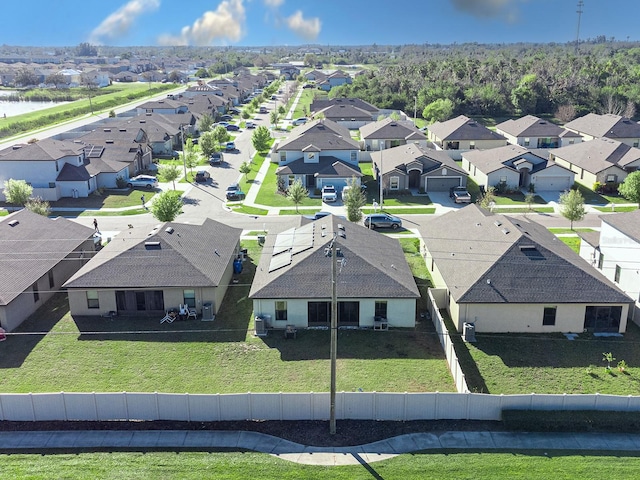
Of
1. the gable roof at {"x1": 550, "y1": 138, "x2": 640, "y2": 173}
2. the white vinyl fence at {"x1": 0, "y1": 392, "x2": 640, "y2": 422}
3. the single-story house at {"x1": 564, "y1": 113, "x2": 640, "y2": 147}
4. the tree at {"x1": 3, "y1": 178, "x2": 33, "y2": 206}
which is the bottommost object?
the white vinyl fence at {"x1": 0, "y1": 392, "x2": 640, "y2": 422}

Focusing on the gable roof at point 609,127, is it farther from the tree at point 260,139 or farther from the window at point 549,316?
the window at point 549,316

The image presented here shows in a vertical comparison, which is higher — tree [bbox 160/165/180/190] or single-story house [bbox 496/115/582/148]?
single-story house [bbox 496/115/582/148]

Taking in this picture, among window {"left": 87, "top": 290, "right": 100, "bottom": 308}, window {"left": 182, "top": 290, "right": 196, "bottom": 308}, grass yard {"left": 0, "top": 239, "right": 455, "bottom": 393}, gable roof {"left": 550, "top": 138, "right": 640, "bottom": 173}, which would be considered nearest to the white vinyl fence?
grass yard {"left": 0, "top": 239, "right": 455, "bottom": 393}

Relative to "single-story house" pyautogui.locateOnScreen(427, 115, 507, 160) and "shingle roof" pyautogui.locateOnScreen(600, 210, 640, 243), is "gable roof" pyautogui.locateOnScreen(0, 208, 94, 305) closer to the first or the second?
"shingle roof" pyautogui.locateOnScreen(600, 210, 640, 243)

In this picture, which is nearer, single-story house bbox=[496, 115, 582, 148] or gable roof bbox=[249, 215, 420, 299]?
gable roof bbox=[249, 215, 420, 299]

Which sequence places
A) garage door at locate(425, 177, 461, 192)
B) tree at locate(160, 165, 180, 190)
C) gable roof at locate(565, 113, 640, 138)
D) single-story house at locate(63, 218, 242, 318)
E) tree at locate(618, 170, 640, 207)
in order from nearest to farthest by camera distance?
single-story house at locate(63, 218, 242, 318), tree at locate(618, 170, 640, 207), garage door at locate(425, 177, 461, 192), tree at locate(160, 165, 180, 190), gable roof at locate(565, 113, 640, 138)

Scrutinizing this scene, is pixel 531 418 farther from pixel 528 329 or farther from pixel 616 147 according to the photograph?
pixel 616 147

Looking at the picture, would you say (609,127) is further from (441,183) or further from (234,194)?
(234,194)
